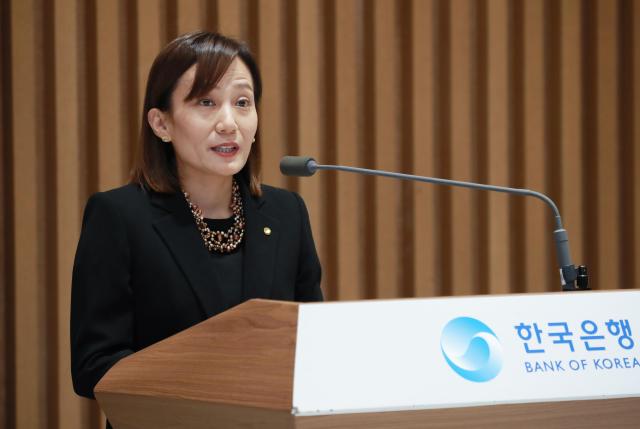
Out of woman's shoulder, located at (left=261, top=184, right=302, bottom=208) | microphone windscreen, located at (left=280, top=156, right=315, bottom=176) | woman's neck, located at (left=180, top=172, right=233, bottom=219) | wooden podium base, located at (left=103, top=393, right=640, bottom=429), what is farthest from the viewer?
woman's shoulder, located at (left=261, top=184, right=302, bottom=208)

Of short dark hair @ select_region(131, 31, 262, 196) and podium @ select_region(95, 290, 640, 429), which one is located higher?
short dark hair @ select_region(131, 31, 262, 196)

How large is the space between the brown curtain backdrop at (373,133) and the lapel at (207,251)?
1.32 metres

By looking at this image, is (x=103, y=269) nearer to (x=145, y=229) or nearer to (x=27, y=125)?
(x=145, y=229)

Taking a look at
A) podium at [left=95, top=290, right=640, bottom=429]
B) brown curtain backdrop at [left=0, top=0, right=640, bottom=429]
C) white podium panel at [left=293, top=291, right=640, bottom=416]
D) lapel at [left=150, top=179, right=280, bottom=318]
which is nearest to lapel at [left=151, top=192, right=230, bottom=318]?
lapel at [left=150, top=179, right=280, bottom=318]

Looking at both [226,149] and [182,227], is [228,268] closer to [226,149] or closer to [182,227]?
[182,227]

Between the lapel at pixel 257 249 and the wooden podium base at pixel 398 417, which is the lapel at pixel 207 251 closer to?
the lapel at pixel 257 249

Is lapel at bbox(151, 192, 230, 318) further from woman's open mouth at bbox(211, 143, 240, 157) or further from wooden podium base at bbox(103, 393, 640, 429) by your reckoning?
wooden podium base at bbox(103, 393, 640, 429)

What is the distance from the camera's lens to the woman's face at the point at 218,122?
1.75m

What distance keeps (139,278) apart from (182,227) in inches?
5.0

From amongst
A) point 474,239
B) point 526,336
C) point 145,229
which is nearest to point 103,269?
point 145,229

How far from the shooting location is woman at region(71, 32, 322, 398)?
1673 millimetres

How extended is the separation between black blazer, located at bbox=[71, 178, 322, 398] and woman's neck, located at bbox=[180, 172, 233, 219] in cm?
5

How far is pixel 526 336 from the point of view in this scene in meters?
1.20

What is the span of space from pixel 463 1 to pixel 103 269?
2.11m
